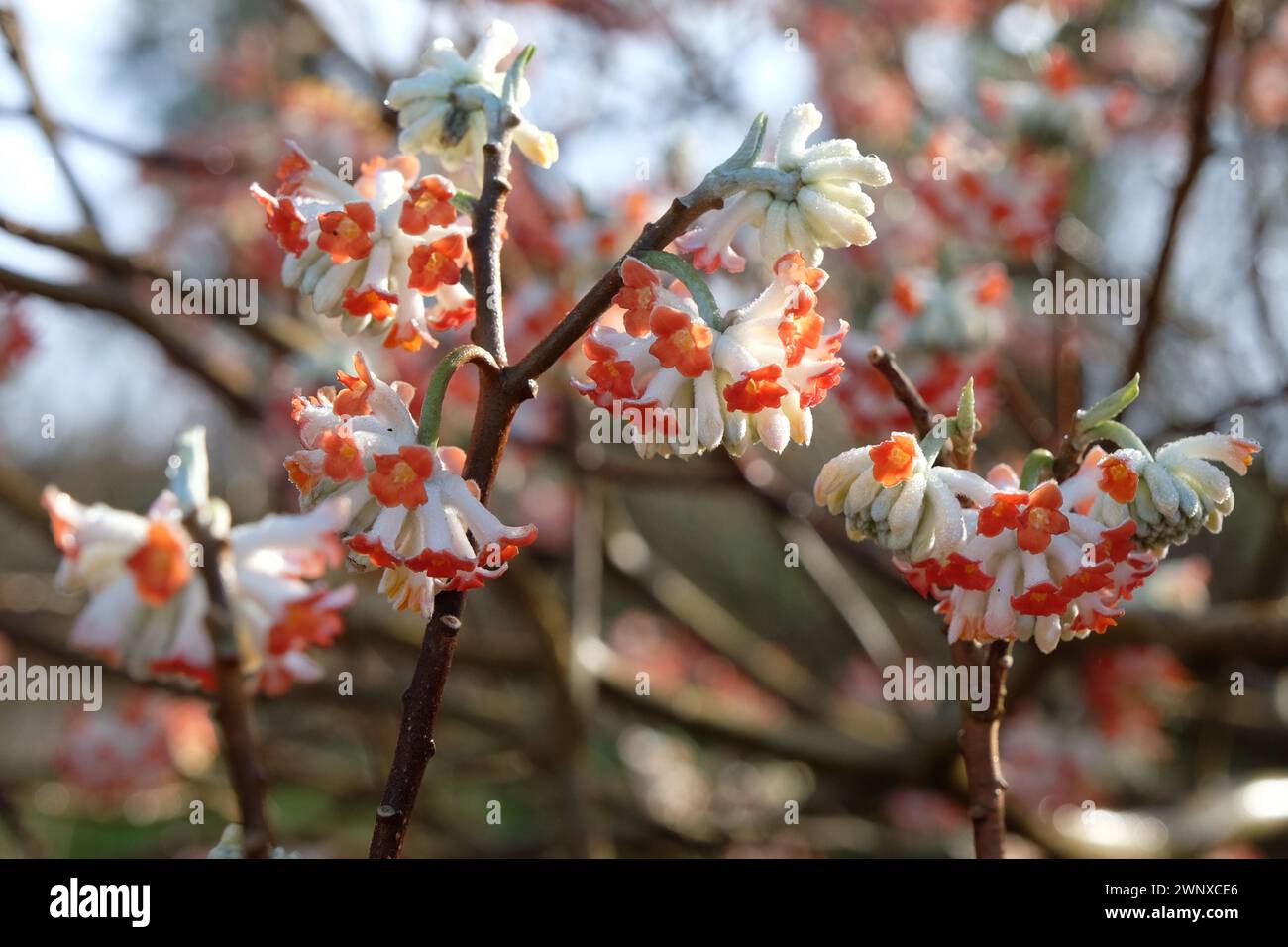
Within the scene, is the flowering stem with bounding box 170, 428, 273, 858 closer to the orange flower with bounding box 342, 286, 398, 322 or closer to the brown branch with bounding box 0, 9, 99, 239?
the orange flower with bounding box 342, 286, 398, 322

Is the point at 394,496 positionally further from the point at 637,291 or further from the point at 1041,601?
the point at 1041,601

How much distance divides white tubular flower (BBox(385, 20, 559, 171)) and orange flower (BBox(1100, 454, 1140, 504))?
2.45 feet

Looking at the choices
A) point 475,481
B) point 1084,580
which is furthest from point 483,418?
point 1084,580

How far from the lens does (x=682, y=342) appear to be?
1.19 meters

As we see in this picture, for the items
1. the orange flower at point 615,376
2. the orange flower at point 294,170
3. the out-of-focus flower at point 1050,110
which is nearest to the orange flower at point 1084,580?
the orange flower at point 615,376

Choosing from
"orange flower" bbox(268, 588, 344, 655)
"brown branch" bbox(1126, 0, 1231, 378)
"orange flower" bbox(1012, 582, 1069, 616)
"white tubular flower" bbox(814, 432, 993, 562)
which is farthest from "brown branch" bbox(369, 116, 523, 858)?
"brown branch" bbox(1126, 0, 1231, 378)

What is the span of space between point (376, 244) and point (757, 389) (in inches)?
19.0

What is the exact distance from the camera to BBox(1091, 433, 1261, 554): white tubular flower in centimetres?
128

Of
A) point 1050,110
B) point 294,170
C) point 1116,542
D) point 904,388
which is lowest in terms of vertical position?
point 1116,542

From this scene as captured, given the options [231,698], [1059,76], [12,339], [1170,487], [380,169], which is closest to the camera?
[231,698]

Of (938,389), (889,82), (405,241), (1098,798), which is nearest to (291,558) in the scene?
(405,241)

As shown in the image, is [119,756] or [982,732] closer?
[982,732]

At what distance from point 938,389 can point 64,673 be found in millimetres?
3871
